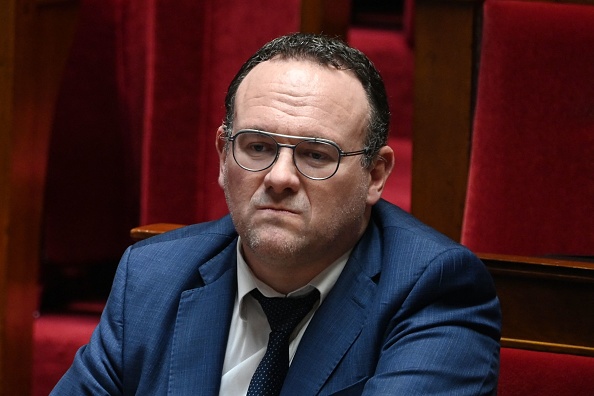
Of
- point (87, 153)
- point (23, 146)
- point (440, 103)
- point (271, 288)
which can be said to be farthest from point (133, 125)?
point (271, 288)

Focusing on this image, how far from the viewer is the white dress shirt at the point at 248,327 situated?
43 centimetres

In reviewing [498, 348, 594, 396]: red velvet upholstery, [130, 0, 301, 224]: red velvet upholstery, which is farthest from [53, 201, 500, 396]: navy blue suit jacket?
[130, 0, 301, 224]: red velvet upholstery

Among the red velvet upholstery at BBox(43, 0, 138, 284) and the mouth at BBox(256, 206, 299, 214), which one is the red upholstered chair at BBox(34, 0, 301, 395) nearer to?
the red velvet upholstery at BBox(43, 0, 138, 284)

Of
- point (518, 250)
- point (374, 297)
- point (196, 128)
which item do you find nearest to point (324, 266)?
point (374, 297)

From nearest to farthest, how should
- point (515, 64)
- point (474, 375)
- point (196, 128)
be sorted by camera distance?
point (474, 375) < point (515, 64) < point (196, 128)

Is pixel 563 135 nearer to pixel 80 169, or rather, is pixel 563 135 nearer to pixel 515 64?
pixel 515 64

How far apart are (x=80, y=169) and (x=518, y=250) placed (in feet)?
1.34

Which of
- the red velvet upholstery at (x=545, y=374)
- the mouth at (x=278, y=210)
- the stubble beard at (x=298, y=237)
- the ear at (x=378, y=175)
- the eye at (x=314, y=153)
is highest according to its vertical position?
the eye at (x=314, y=153)

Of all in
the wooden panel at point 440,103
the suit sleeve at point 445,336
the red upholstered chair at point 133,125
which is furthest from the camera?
the red upholstered chair at point 133,125

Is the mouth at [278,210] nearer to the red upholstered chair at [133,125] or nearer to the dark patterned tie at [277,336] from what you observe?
the dark patterned tie at [277,336]

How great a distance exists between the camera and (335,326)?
414 millimetres

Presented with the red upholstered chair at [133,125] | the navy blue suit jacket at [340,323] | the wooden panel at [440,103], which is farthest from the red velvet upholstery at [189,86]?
→ the navy blue suit jacket at [340,323]

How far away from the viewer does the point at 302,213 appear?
0.41 metres

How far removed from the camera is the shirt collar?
0.43 metres
